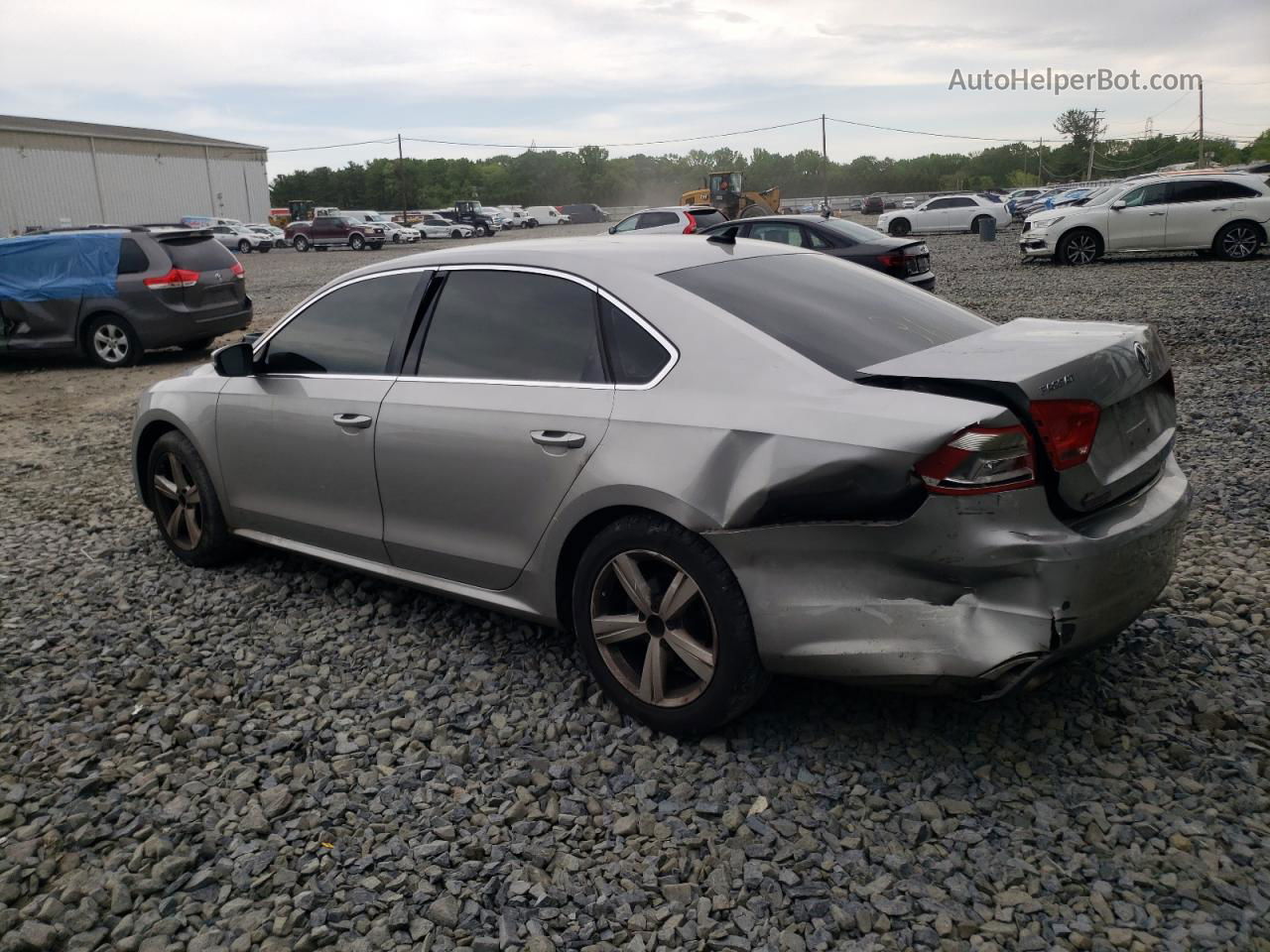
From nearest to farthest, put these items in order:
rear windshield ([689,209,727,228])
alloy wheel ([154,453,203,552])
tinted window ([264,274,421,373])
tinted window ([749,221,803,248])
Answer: tinted window ([264,274,421,373])
alloy wheel ([154,453,203,552])
tinted window ([749,221,803,248])
rear windshield ([689,209,727,228])

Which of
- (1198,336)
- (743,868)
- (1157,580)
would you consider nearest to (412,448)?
(743,868)

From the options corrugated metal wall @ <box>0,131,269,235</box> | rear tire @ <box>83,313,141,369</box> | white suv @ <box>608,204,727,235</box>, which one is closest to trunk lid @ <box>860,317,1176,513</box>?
rear tire @ <box>83,313,141,369</box>

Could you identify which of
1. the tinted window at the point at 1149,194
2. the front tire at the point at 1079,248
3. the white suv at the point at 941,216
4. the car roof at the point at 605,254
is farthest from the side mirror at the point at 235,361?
the white suv at the point at 941,216

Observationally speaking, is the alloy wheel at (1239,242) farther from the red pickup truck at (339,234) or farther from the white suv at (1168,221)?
the red pickup truck at (339,234)

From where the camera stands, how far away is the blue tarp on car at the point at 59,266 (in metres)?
12.4

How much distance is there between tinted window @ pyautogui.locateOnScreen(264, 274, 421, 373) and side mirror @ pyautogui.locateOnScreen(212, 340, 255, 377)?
86 mm

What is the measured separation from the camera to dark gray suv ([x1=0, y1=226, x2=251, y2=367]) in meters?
12.4

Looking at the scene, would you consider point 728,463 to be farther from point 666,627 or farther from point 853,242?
point 853,242

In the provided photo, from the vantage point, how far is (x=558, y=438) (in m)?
3.47

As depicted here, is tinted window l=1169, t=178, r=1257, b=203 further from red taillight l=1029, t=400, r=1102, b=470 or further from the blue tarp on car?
red taillight l=1029, t=400, r=1102, b=470

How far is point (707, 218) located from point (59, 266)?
12.9 m

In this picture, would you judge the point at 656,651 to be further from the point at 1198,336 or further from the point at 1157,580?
the point at 1198,336

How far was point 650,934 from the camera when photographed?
8.38 ft

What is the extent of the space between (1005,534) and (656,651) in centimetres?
116
